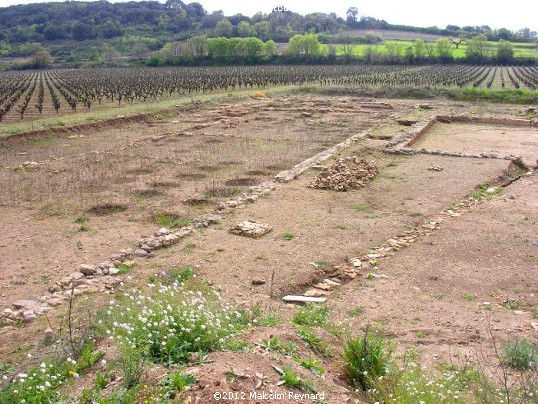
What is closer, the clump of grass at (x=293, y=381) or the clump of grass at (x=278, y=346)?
the clump of grass at (x=293, y=381)

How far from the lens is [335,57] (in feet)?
264

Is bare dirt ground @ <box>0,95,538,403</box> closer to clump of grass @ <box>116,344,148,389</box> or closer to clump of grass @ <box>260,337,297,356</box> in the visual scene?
clump of grass @ <box>260,337,297,356</box>

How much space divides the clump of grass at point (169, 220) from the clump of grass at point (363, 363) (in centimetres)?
671

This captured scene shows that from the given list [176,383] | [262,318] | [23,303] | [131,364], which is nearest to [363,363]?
[262,318]

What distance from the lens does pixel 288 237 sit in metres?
10.5

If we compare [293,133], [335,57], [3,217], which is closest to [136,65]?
[335,57]

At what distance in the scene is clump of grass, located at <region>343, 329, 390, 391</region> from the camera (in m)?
5.11

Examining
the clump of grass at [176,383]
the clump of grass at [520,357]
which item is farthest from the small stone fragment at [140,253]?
the clump of grass at [520,357]

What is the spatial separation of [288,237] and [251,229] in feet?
2.73

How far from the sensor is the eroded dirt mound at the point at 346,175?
46.4ft

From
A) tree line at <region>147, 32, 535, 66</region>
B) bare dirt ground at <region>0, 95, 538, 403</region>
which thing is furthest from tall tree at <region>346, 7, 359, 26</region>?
bare dirt ground at <region>0, 95, 538, 403</region>

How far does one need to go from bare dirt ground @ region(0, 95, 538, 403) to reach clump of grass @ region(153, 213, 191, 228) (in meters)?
0.17

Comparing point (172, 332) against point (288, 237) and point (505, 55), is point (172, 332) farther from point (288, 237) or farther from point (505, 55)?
point (505, 55)

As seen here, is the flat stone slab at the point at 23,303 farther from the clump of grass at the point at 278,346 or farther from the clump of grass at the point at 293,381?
the clump of grass at the point at 293,381
